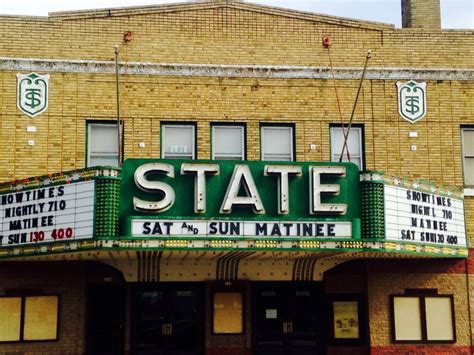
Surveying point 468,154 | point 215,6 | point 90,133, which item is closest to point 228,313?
point 90,133

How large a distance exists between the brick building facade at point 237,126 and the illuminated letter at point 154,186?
322 cm

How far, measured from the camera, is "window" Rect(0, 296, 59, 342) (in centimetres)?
1788

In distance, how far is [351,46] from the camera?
780 inches

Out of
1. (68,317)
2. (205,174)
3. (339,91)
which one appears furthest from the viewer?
(339,91)

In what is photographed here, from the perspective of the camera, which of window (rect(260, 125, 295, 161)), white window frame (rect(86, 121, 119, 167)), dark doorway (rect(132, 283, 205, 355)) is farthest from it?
window (rect(260, 125, 295, 161))

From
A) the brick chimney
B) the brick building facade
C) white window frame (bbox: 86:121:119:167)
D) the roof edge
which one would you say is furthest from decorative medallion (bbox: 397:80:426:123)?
white window frame (bbox: 86:121:119:167)

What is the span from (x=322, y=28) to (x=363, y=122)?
281 centimetres

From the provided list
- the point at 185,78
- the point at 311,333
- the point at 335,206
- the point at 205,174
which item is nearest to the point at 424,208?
the point at 335,206

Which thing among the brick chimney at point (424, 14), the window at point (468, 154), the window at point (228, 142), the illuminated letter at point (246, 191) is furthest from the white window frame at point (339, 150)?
the illuminated letter at point (246, 191)

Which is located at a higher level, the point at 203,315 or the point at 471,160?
the point at 471,160

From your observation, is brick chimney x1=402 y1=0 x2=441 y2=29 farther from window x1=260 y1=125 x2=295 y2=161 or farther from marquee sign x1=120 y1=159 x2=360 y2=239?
marquee sign x1=120 y1=159 x2=360 y2=239

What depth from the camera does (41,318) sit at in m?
18.0

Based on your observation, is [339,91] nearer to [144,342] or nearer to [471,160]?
[471,160]

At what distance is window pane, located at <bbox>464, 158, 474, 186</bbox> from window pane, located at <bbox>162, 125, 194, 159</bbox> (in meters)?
7.37
